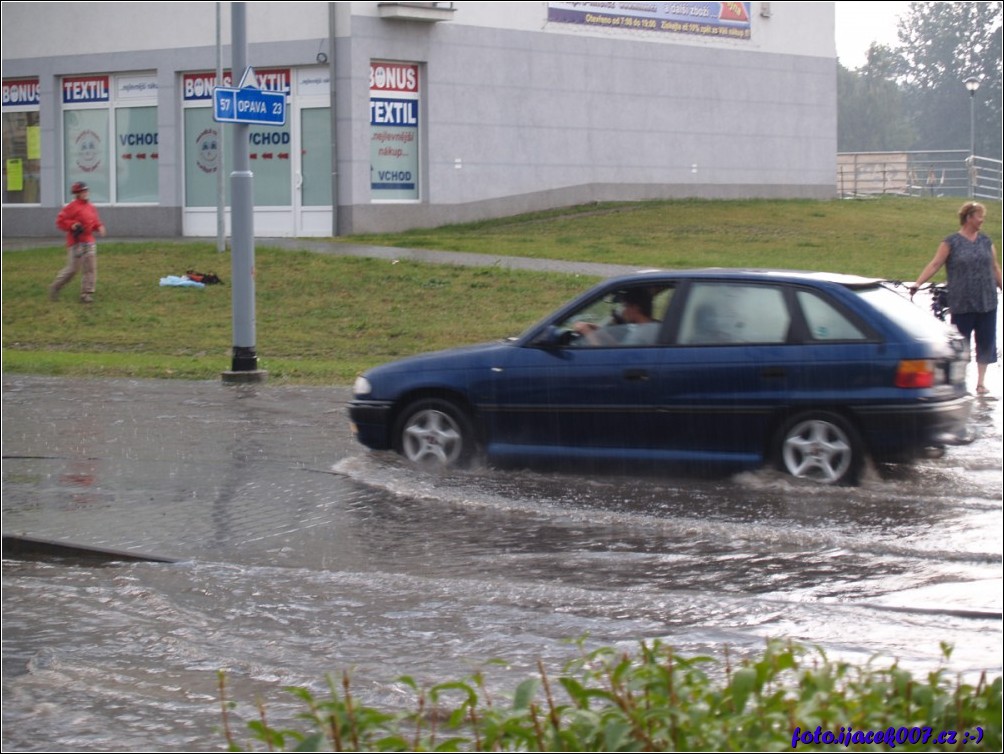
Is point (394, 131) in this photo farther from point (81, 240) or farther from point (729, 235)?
point (81, 240)

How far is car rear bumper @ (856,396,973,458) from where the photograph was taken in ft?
30.7

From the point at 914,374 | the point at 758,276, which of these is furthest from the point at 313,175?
the point at 914,374

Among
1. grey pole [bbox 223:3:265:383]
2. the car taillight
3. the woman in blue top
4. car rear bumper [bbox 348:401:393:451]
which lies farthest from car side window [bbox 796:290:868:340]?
grey pole [bbox 223:3:265:383]

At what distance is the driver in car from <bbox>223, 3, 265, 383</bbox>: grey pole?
6.06m

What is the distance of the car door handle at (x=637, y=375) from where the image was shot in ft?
32.5

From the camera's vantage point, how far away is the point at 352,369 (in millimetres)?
16375

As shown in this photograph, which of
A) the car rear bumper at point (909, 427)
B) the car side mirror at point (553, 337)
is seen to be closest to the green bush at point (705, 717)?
the car rear bumper at point (909, 427)

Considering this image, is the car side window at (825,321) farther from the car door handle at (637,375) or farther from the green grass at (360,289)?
the green grass at (360,289)

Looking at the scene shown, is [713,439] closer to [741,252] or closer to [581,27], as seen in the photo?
[741,252]

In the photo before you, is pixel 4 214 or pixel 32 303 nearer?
pixel 32 303

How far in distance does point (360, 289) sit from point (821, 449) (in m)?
13.3

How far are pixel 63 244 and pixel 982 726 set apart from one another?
30.6 metres

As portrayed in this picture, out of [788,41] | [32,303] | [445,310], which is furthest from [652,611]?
[788,41]

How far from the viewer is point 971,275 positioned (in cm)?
1348
